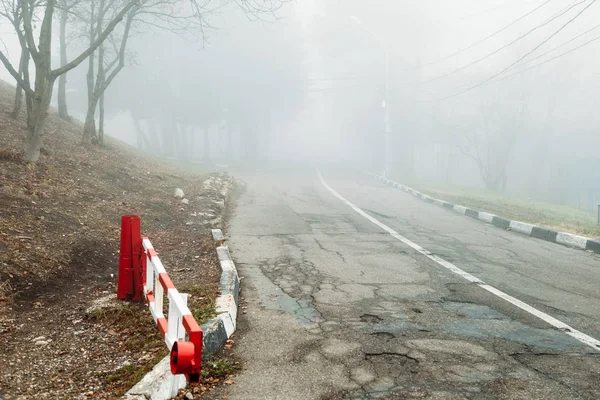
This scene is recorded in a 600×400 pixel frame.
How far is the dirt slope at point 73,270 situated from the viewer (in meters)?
4.19

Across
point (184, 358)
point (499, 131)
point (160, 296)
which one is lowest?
point (160, 296)

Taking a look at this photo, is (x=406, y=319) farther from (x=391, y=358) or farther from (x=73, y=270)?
(x=73, y=270)

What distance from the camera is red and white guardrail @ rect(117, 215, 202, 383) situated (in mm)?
2727

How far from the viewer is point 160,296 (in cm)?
447

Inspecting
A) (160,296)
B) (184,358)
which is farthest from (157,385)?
(160,296)

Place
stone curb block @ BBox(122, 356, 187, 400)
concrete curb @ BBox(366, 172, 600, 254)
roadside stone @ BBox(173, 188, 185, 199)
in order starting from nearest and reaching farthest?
stone curb block @ BBox(122, 356, 187, 400), concrete curb @ BBox(366, 172, 600, 254), roadside stone @ BBox(173, 188, 185, 199)

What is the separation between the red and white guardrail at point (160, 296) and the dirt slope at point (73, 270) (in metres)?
0.25

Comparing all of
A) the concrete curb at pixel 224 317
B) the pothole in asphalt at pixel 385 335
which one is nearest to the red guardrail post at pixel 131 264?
the concrete curb at pixel 224 317

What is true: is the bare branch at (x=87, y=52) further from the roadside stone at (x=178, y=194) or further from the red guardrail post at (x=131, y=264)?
the red guardrail post at (x=131, y=264)

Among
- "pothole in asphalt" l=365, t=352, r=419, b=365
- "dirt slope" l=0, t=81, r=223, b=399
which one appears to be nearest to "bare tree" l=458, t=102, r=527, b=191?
"dirt slope" l=0, t=81, r=223, b=399

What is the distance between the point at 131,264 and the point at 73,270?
161 cm

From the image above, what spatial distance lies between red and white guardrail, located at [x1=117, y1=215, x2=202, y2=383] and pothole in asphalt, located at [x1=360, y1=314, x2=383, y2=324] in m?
1.77

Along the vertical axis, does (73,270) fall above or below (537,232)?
above

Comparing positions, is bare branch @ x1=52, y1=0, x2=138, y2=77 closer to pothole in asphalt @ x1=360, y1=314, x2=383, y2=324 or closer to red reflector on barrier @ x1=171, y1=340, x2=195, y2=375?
pothole in asphalt @ x1=360, y1=314, x2=383, y2=324
